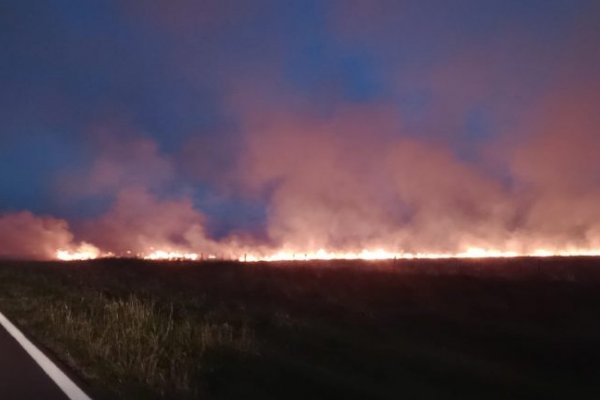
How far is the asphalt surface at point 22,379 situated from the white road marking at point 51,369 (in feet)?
0.27

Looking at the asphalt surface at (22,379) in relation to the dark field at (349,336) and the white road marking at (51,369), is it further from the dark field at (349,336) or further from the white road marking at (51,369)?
the dark field at (349,336)

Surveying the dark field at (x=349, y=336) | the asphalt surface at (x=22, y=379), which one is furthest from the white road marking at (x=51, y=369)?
the dark field at (x=349, y=336)

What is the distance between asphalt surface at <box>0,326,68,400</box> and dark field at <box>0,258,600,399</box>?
62 cm

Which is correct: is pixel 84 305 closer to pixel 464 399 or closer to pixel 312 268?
pixel 464 399

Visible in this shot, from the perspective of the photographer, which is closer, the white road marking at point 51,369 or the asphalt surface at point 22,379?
the asphalt surface at point 22,379

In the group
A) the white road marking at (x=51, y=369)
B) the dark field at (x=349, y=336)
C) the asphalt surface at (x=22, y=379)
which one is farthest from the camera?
the dark field at (x=349, y=336)

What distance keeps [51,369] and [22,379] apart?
1047 mm

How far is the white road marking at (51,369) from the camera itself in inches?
399

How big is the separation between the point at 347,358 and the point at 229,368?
14.9ft

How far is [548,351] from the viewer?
21.6 metres

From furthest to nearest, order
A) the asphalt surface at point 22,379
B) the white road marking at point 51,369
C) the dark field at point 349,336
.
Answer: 1. the dark field at point 349,336
2. the white road marking at point 51,369
3. the asphalt surface at point 22,379

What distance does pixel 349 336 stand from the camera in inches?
814

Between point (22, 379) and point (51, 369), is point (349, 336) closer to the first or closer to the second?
point (51, 369)

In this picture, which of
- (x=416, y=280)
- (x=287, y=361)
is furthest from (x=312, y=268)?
(x=287, y=361)
